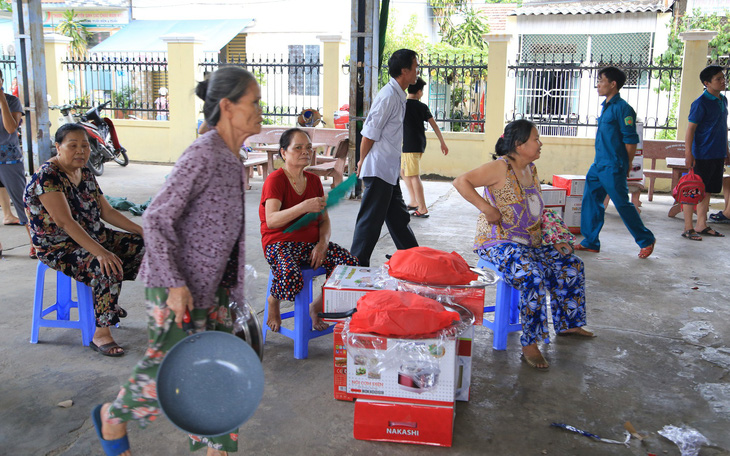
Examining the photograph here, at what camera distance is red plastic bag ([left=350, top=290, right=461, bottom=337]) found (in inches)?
99.3

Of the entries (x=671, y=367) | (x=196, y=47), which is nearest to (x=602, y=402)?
(x=671, y=367)

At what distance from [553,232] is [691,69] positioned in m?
7.48

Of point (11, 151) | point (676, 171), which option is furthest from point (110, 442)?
point (676, 171)

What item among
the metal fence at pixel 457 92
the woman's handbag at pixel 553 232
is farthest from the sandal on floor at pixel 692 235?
the metal fence at pixel 457 92

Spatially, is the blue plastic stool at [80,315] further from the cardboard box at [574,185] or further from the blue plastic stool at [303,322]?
the cardboard box at [574,185]

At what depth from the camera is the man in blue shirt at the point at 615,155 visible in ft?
18.0

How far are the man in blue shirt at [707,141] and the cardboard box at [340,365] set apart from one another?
5040mm

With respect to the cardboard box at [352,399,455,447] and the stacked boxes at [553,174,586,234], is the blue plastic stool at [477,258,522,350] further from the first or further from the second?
the stacked boxes at [553,174,586,234]

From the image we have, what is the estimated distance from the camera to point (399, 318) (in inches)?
99.7

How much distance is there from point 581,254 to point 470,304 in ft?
10.4

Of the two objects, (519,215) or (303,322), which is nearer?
(303,322)

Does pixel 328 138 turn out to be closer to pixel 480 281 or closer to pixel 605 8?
pixel 480 281

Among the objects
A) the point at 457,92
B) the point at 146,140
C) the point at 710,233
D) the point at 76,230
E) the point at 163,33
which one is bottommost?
the point at 710,233

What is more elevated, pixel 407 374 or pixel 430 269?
pixel 430 269
